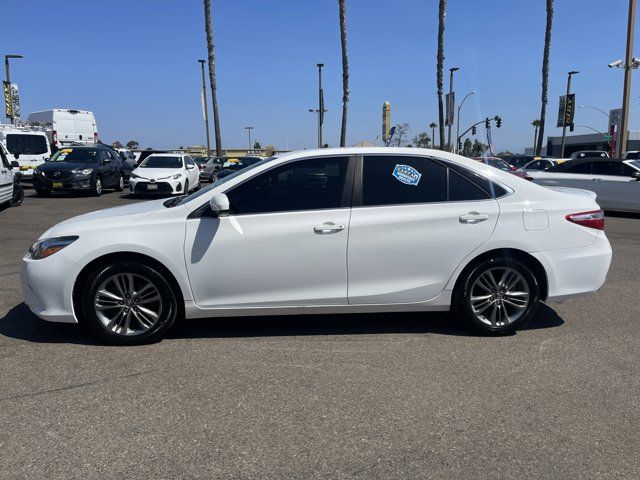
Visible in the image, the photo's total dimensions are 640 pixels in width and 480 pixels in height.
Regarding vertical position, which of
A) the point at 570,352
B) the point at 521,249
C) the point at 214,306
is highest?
the point at 521,249

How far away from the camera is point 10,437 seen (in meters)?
→ 3.05

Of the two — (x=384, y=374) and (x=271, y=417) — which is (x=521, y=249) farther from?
(x=271, y=417)

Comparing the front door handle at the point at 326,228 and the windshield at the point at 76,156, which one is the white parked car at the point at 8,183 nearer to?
the windshield at the point at 76,156

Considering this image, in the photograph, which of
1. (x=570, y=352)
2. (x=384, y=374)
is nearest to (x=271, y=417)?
(x=384, y=374)

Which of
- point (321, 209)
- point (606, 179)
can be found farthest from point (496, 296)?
point (606, 179)

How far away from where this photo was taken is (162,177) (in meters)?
17.1

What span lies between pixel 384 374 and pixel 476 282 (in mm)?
1283

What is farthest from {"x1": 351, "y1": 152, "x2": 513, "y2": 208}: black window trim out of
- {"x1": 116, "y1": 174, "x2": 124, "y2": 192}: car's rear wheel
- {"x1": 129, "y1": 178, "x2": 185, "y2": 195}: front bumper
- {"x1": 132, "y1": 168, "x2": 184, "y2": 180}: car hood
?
{"x1": 116, "y1": 174, "x2": 124, "y2": 192}: car's rear wheel

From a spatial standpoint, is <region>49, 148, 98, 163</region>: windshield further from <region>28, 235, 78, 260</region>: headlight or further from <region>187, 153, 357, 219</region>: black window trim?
<region>187, 153, 357, 219</region>: black window trim

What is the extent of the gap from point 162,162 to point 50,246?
1511 cm

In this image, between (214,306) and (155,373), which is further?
(214,306)

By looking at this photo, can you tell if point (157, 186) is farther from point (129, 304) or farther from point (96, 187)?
point (129, 304)

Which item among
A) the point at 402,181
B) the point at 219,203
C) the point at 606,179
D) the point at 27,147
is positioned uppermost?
the point at 27,147

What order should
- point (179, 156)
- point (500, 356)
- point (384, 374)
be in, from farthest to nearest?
point (179, 156) → point (500, 356) → point (384, 374)
